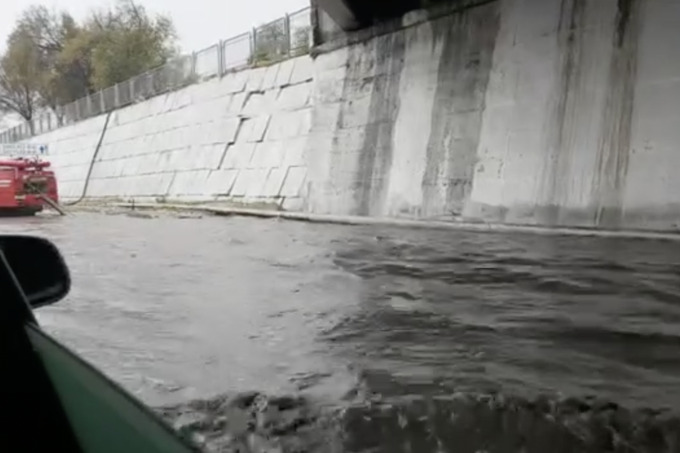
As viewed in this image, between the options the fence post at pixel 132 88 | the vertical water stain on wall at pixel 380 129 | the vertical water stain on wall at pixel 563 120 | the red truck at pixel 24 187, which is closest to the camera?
the vertical water stain on wall at pixel 563 120

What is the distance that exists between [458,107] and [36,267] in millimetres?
13826

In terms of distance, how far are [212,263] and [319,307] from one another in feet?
12.9

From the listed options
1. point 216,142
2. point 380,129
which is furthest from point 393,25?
point 216,142

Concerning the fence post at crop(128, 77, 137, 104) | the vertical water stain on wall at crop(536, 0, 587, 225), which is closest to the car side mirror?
the vertical water stain on wall at crop(536, 0, 587, 225)

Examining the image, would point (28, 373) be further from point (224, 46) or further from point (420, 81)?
point (224, 46)

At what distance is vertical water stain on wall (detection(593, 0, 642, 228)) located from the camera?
11500 mm

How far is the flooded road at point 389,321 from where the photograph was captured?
4.36m

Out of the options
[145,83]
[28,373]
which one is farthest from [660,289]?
[145,83]

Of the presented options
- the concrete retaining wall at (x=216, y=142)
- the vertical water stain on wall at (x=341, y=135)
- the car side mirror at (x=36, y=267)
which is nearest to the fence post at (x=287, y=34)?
the concrete retaining wall at (x=216, y=142)

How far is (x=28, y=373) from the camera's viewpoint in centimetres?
151

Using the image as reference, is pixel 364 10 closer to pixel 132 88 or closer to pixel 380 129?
pixel 380 129

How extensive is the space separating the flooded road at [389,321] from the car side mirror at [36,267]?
1.86 m

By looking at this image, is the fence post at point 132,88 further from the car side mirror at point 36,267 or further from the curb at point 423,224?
the car side mirror at point 36,267

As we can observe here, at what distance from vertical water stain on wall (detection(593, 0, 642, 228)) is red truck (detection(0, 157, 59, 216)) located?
17.6 metres
